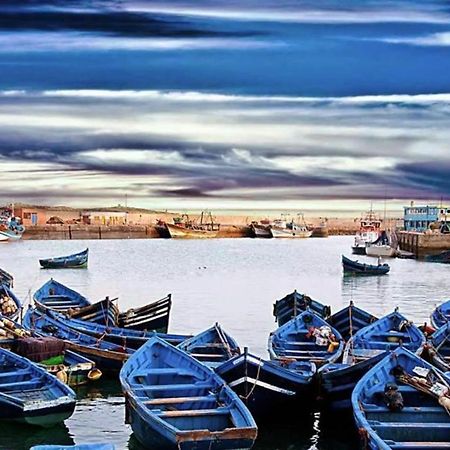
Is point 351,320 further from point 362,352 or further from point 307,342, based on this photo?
point 362,352

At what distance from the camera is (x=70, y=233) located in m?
169

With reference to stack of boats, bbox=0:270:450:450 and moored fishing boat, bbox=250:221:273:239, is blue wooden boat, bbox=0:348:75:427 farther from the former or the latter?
moored fishing boat, bbox=250:221:273:239

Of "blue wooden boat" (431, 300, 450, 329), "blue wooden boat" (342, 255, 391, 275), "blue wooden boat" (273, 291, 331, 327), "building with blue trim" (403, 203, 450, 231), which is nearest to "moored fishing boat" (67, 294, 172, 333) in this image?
"blue wooden boat" (273, 291, 331, 327)

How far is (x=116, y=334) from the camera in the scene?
2298 centimetres

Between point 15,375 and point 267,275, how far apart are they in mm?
49773

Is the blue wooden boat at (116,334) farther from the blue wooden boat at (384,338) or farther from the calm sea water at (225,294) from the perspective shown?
the blue wooden boat at (384,338)

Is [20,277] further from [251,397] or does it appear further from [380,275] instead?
[251,397]

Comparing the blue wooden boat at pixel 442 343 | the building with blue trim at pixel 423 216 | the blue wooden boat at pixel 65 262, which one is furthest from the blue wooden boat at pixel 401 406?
the building with blue trim at pixel 423 216

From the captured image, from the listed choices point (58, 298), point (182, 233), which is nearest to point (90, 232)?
point (182, 233)

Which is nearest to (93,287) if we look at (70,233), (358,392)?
(358,392)

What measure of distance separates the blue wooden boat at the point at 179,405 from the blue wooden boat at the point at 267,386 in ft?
1.68

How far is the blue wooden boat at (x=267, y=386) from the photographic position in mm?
15734

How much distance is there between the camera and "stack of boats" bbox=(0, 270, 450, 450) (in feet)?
45.1

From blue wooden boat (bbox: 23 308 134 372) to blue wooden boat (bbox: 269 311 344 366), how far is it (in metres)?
4.13
